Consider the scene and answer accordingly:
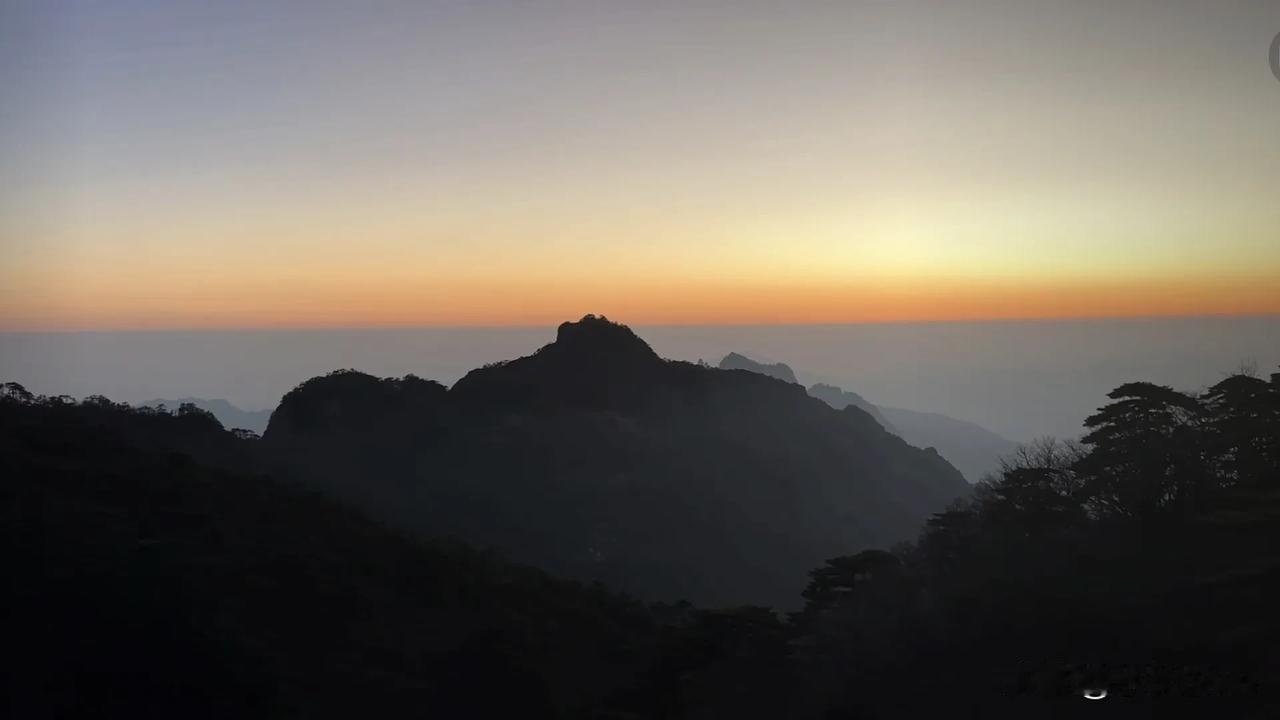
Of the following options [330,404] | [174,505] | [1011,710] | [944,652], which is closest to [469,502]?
[330,404]

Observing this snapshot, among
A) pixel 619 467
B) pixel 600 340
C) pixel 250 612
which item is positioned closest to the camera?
pixel 250 612

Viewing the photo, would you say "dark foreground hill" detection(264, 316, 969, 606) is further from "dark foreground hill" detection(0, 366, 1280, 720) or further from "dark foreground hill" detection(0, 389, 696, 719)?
"dark foreground hill" detection(0, 366, 1280, 720)

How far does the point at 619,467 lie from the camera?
3248 inches

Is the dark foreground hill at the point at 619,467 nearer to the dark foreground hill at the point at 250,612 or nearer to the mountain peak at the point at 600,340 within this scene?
the mountain peak at the point at 600,340

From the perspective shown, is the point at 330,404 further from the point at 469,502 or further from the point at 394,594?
the point at 394,594

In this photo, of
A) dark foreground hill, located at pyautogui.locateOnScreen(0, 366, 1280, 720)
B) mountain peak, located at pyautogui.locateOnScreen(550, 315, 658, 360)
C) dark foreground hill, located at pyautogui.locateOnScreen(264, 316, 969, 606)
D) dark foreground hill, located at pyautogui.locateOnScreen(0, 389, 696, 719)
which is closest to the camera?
dark foreground hill, located at pyautogui.locateOnScreen(0, 366, 1280, 720)

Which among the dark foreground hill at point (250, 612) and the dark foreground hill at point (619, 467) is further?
the dark foreground hill at point (619, 467)

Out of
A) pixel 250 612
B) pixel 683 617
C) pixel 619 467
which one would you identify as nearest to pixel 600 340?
pixel 619 467

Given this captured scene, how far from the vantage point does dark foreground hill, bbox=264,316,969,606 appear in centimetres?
6994

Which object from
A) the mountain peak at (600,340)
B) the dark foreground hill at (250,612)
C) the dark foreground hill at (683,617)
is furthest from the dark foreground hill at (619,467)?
the dark foreground hill at (683,617)

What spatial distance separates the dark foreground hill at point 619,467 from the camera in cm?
6994

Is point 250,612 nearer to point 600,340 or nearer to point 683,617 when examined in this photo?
point 683,617

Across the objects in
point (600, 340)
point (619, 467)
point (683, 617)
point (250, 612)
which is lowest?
point (683, 617)

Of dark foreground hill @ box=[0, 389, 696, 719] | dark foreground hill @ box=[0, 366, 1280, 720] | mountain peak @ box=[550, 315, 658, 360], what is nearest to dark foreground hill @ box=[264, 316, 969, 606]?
mountain peak @ box=[550, 315, 658, 360]
